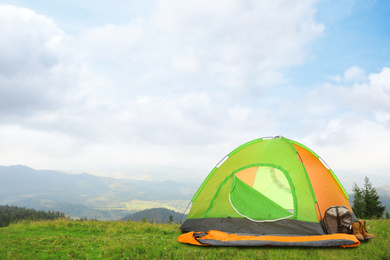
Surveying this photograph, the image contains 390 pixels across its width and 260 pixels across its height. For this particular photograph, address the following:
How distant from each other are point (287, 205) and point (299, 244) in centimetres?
229

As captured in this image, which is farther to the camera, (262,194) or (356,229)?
(262,194)

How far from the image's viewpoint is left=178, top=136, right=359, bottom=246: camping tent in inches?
364

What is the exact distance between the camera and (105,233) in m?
10.9

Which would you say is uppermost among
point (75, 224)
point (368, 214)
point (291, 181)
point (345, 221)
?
point (291, 181)

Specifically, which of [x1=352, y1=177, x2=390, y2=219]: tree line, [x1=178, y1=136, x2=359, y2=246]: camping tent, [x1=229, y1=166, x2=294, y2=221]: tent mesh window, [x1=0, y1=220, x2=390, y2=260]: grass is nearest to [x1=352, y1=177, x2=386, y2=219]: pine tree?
[x1=352, y1=177, x2=390, y2=219]: tree line

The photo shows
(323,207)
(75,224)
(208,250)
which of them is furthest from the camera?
(75,224)

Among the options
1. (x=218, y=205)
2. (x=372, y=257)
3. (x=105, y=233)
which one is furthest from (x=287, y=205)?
(x=105, y=233)

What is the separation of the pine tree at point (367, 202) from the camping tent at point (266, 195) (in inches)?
1523

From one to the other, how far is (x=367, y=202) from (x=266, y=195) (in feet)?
141

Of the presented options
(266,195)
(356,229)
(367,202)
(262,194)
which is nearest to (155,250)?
(262,194)

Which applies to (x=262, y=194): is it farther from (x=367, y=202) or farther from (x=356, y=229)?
(x=367, y=202)

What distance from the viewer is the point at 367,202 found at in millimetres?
42844

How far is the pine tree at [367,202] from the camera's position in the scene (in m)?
41.6

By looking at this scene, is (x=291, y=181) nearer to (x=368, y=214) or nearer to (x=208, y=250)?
(x=208, y=250)
